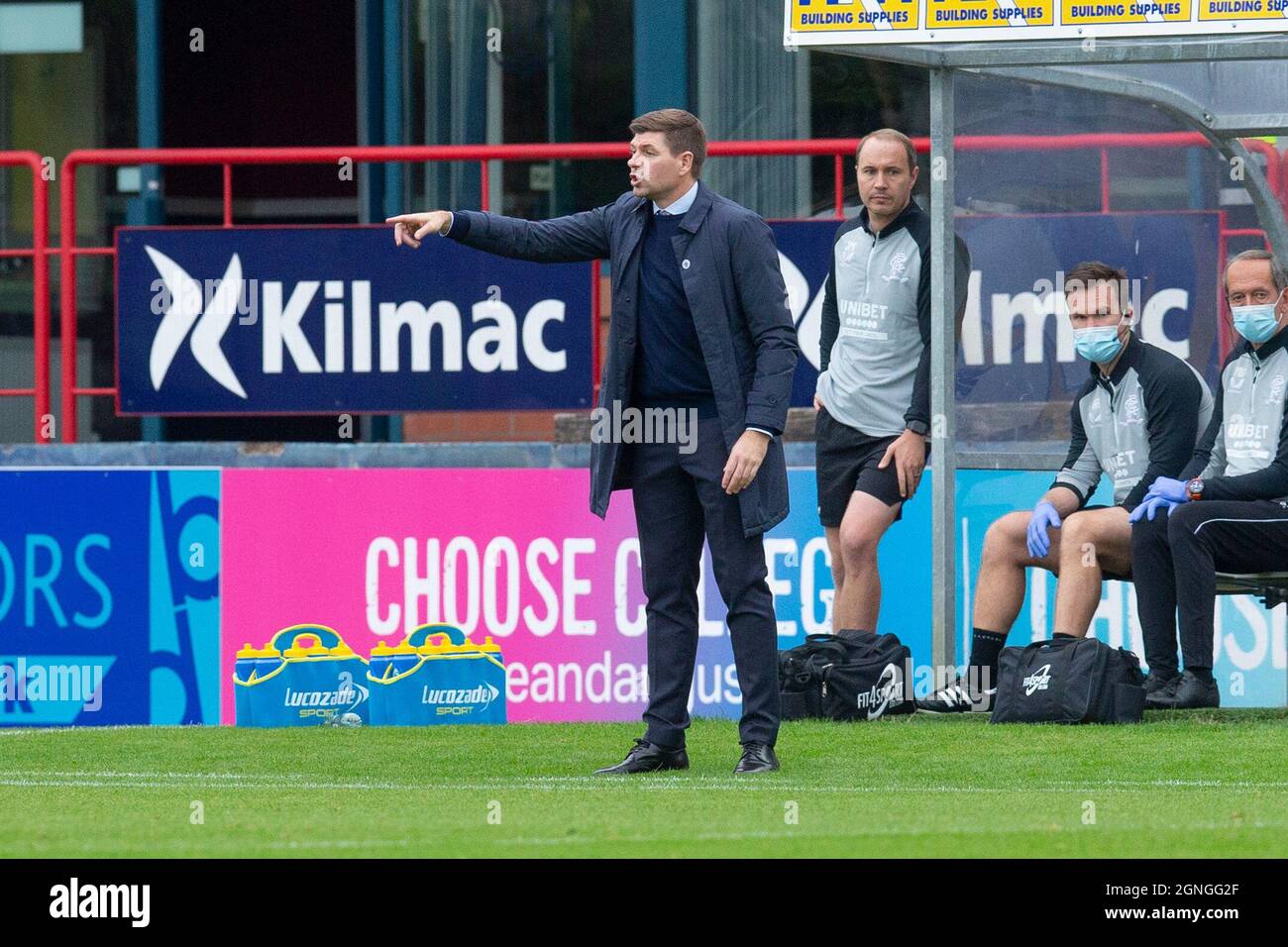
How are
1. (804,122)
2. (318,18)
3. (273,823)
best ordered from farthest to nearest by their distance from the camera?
(318,18) < (804,122) < (273,823)

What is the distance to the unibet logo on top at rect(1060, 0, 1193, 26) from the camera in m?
8.54

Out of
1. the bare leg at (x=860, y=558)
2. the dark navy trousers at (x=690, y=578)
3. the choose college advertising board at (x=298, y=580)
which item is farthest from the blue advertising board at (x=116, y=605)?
the dark navy trousers at (x=690, y=578)

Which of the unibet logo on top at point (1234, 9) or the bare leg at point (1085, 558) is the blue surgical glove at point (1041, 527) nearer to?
the bare leg at point (1085, 558)

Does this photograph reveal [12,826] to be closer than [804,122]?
Yes

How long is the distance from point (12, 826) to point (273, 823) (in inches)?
24.7

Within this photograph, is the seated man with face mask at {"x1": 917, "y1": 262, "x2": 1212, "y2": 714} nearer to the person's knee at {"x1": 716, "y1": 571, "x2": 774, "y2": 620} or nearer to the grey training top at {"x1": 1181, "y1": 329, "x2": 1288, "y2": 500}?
the grey training top at {"x1": 1181, "y1": 329, "x2": 1288, "y2": 500}

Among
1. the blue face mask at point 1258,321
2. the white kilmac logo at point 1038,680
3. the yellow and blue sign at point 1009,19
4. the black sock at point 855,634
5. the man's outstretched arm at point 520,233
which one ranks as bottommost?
the white kilmac logo at point 1038,680

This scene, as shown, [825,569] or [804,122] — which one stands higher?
[804,122]

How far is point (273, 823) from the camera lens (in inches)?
222

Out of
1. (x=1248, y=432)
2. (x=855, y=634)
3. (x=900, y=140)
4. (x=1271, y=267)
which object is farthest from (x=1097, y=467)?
(x=900, y=140)

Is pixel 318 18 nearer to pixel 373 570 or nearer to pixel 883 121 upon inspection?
pixel 883 121

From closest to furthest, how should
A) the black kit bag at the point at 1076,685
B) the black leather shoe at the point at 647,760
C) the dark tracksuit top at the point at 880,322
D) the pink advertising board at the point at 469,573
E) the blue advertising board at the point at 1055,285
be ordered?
the black leather shoe at the point at 647,760, the black kit bag at the point at 1076,685, the dark tracksuit top at the point at 880,322, the blue advertising board at the point at 1055,285, the pink advertising board at the point at 469,573

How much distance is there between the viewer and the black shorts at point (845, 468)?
8500 millimetres
